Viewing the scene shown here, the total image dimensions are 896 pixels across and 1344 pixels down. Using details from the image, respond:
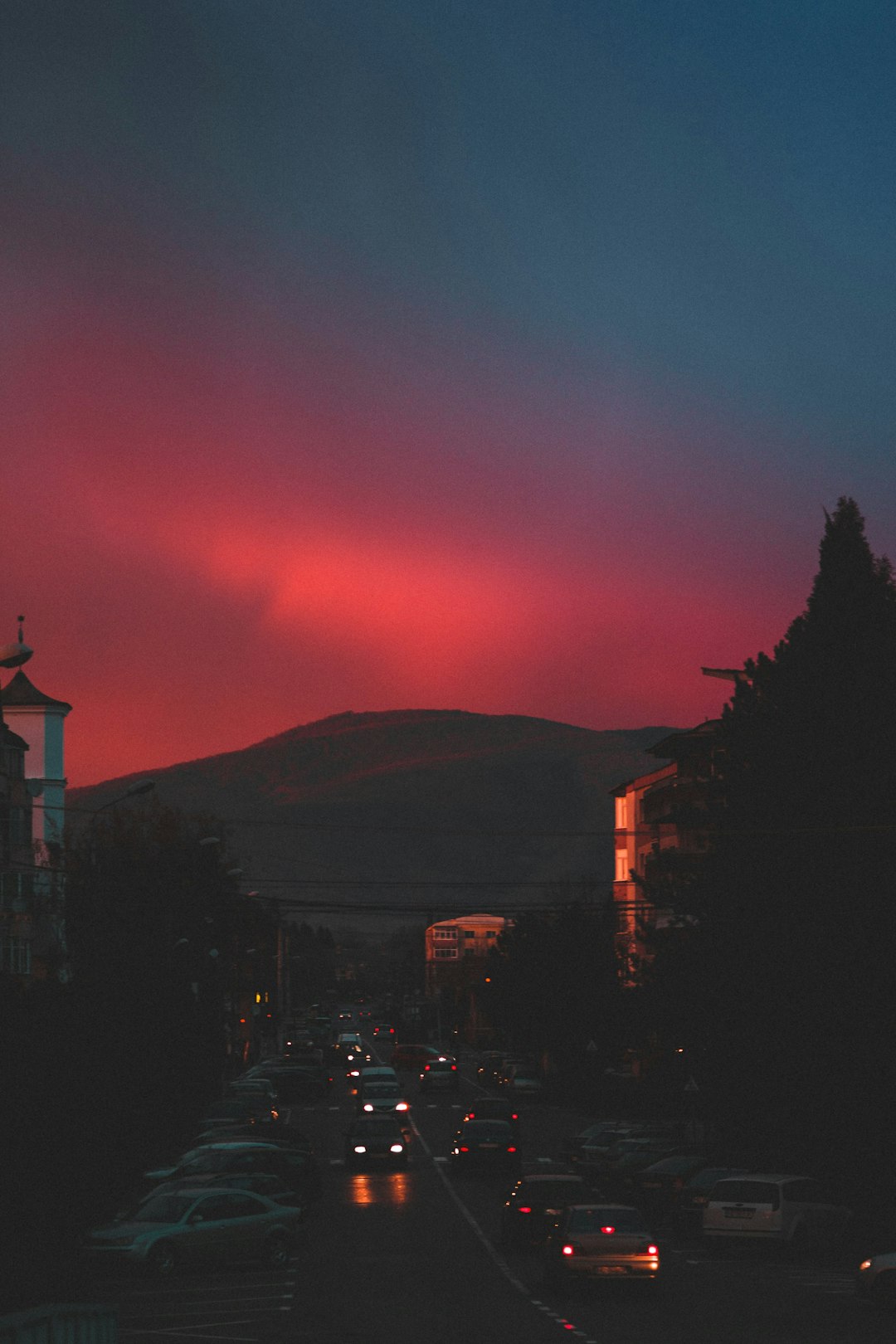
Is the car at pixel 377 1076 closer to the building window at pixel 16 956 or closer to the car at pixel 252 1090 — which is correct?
the car at pixel 252 1090

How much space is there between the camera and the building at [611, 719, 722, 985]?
2446 inches

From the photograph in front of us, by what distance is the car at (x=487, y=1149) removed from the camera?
166ft

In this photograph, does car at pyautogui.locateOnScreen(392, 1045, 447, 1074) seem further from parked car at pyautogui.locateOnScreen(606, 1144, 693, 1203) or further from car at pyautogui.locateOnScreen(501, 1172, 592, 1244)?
car at pyautogui.locateOnScreen(501, 1172, 592, 1244)

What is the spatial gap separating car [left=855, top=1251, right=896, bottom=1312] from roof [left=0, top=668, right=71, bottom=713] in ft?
258

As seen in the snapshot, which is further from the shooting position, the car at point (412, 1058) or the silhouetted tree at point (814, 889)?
the car at point (412, 1058)

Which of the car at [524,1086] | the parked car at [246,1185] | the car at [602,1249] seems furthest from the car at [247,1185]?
the car at [524,1086]

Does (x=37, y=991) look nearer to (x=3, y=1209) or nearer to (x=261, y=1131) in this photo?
(x=261, y=1131)

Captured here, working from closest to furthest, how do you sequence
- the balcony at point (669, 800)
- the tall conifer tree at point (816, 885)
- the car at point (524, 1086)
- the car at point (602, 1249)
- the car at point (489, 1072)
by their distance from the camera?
1. the car at point (602, 1249)
2. the tall conifer tree at point (816, 885)
3. the car at point (524, 1086)
4. the balcony at point (669, 800)
5. the car at point (489, 1072)

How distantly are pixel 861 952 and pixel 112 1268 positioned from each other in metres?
27.0

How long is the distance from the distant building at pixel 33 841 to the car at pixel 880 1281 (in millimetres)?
38345

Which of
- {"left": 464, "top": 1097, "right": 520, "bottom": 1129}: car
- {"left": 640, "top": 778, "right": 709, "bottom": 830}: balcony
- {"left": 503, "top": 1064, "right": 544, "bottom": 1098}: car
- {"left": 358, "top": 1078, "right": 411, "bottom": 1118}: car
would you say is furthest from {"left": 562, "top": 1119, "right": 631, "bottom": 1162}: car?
{"left": 503, "top": 1064, "right": 544, "bottom": 1098}: car

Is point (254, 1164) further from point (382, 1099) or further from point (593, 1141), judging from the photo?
point (382, 1099)

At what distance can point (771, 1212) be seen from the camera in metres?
34.8

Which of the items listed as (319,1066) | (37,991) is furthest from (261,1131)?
(319,1066)
